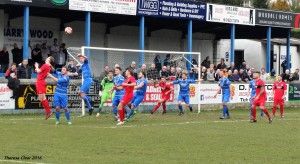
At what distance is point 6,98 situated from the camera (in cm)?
2531

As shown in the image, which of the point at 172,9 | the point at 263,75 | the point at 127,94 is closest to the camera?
the point at 127,94

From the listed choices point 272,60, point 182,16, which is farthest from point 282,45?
point 182,16

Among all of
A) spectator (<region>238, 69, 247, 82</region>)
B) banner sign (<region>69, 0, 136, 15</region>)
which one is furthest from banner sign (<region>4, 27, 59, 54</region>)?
spectator (<region>238, 69, 247, 82</region>)

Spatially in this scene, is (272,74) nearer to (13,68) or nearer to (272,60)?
(272,60)

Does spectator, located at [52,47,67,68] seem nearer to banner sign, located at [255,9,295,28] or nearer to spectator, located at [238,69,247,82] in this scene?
spectator, located at [238,69,247,82]

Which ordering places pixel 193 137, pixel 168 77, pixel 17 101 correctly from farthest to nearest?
pixel 168 77
pixel 17 101
pixel 193 137

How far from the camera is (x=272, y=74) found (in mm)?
39500

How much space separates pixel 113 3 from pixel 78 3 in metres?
2.11

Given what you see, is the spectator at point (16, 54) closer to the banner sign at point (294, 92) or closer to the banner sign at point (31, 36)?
A: the banner sign at point (31, 36)

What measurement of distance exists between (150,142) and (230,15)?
2360 centimetres

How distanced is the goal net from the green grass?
7024 mm

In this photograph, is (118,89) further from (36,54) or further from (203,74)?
(203,74)

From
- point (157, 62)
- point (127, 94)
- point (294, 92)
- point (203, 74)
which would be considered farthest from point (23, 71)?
point (294, 92)

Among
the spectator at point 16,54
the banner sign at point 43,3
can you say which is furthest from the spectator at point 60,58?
the banner sign at point 43,3
